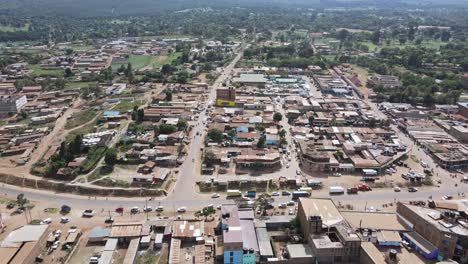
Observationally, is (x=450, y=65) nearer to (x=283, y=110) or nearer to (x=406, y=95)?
(x=406, y=95)

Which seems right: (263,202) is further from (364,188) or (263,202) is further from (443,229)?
(443,229)

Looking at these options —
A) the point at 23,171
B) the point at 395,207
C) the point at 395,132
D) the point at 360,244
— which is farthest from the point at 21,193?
the point at 395,132

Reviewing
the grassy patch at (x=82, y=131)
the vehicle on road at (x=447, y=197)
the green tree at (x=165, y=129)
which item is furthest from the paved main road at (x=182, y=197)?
the grassy patch at (x=82, y=131)

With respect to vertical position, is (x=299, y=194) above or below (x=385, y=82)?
below

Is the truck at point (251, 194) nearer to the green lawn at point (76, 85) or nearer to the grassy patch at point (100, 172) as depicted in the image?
the grassy patch at point (100, 172)

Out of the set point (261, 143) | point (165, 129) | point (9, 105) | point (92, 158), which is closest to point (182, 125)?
point (165, 129)

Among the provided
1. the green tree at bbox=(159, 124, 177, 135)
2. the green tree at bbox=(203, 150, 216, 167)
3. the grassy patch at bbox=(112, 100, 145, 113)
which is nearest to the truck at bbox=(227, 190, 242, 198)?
the green tree at bbox=(203, 150, 216, 167)

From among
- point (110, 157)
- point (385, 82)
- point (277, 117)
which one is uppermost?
point (385, 82)

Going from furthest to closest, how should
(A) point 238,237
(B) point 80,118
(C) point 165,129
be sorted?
(B) point 80,118
(C) point 165,129
(A) point 238,237
